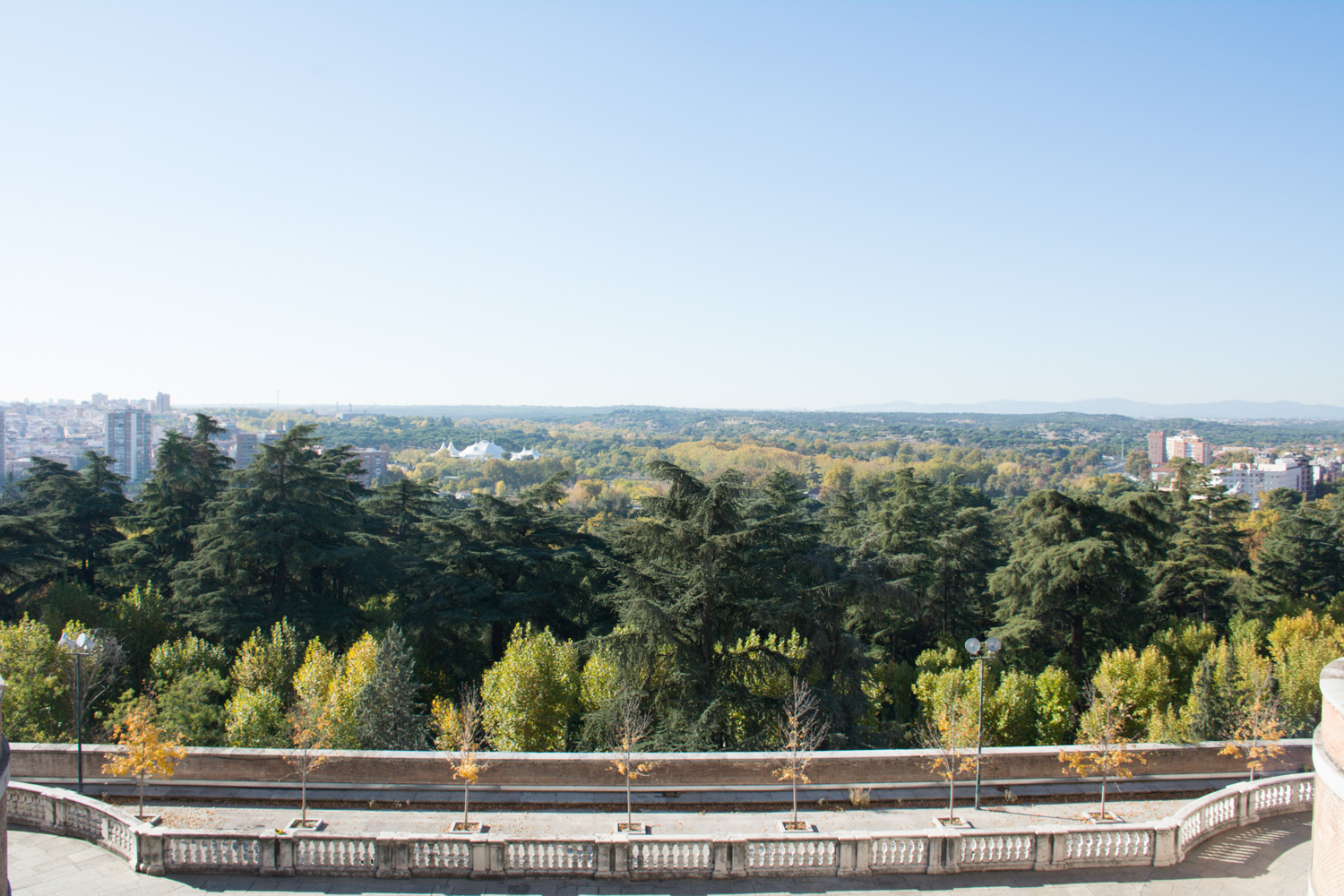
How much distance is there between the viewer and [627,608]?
2072 centimetres

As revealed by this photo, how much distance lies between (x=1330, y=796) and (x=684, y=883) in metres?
8.20

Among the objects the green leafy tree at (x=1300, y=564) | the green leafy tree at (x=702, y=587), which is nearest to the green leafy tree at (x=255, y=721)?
the green leafy tree at (x=702, y=587)

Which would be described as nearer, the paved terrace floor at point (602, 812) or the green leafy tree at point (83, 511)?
the paved terrace floor at point (602, 812)

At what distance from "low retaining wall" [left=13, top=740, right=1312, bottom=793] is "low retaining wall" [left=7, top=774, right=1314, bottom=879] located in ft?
9.58

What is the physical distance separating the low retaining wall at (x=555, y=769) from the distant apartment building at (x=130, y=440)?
19485 centimetres

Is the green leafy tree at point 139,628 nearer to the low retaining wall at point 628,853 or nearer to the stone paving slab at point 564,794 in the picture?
the stone paving slab at point 564,794

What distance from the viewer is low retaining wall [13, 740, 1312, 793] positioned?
15.2 m

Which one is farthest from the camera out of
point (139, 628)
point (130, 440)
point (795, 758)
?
point (130, 440)

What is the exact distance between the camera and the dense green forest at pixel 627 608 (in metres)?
21.2

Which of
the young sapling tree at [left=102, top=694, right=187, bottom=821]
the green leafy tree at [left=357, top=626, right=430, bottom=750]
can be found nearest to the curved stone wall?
the young sapling tree at [left=102, top=694, right=187, bottom=821]

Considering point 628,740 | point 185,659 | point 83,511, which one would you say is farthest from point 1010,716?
point 83,511

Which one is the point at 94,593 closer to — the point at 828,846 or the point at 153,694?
the point at 153,694

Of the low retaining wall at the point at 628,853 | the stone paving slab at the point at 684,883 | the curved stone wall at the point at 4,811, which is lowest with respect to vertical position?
the stone paving slab at the point at 684,883

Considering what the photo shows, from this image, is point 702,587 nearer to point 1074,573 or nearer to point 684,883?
point 684,883
